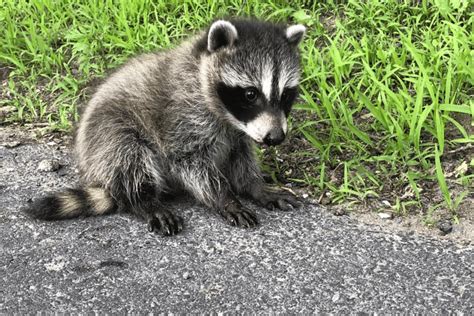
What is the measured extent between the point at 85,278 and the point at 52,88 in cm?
249

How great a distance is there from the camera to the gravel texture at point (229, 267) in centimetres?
297

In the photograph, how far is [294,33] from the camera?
13.0 feet

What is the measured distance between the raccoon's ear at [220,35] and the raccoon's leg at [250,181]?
591mm

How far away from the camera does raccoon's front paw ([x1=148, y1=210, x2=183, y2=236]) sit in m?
3.56

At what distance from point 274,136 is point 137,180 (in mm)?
802

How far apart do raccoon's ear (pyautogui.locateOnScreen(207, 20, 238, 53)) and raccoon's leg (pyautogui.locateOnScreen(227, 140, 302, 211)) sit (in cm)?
59

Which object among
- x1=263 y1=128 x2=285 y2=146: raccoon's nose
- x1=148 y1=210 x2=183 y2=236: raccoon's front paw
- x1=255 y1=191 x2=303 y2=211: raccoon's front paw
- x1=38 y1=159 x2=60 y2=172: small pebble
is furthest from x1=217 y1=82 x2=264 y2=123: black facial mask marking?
x1=38 y1=159 x2=60 y2=172: small pebble

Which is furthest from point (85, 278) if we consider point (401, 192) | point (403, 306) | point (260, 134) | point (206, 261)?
point (401, 192)

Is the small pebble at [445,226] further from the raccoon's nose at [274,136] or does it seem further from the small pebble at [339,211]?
the raccoon's nose at [274,136]

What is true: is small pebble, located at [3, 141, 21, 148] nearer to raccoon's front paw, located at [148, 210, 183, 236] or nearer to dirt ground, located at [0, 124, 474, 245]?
raccoon's front paw, located at [148, 210, 183, 236]

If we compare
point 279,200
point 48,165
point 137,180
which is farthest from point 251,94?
point 48,165

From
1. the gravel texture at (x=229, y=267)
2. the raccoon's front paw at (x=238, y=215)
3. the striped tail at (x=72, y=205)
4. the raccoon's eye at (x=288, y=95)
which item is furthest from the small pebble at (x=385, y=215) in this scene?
the striped tail at (x=72, y=205)

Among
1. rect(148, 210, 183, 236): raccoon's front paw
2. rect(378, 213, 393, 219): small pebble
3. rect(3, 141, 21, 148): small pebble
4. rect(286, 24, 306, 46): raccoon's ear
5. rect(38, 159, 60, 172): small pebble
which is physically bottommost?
rect(3, 141, 21, 148): small pebble

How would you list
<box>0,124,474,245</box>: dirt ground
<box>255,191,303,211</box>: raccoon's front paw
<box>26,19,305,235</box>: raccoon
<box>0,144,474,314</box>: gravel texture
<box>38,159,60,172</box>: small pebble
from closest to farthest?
<box>0,144,474,314</box>: gravel texture → <box>0,124,474,245</box>: dirt ground → <box>26,19,305,235</box>: raccoon → <box>255,191,303,211</box>: raccoon's front paw → <box>38,159,60,172</box>: small pebble
